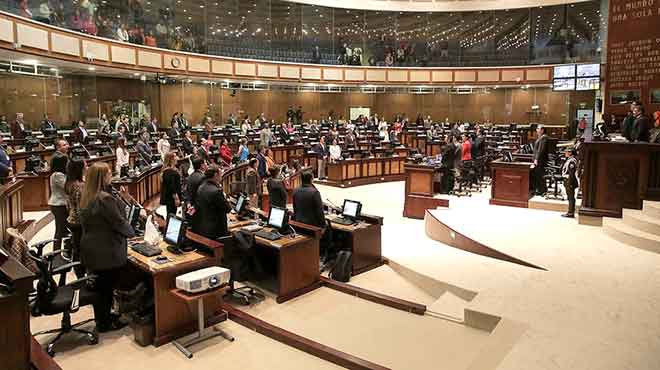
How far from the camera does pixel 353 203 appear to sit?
24.4 feet

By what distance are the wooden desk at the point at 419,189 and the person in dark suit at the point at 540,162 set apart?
1.99m

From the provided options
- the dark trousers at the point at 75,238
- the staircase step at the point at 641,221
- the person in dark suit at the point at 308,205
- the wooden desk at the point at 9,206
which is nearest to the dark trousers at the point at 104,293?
the dark trousers at the point at 75,238

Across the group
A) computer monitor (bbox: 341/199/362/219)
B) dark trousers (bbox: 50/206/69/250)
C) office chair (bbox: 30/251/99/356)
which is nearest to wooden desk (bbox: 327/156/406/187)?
computer monitor (bbox: 341/199/362/219)

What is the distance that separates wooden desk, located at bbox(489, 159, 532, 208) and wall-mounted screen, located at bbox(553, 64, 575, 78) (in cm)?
1242

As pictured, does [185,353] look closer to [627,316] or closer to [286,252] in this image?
[286,252]

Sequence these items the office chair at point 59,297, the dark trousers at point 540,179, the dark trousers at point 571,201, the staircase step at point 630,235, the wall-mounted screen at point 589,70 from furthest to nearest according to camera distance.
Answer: the wall-mounted screen at point 589,70 < the dark trousers at point 540,179 < the dark trousers at point 571,201 < the staircase step at point 630,235 < the office chair at point 59,297

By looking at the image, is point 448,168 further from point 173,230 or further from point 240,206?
point 173,230

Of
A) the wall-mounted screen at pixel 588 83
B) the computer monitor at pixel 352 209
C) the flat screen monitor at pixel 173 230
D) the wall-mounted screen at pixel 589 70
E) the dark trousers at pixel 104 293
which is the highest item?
the wall-mounted screen at pixel 589 70

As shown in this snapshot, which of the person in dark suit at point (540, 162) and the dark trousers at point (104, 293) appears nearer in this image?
the dark trousers at point (104, 293)

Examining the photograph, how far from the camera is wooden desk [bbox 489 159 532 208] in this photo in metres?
9.94

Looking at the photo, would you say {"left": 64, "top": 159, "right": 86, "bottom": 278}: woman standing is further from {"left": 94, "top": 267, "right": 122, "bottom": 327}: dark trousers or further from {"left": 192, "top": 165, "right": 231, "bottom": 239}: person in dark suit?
{"left": 192, "top": 165, "right": 231, "bottom": 239}: person in dark suit

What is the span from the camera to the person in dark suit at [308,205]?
6637mm

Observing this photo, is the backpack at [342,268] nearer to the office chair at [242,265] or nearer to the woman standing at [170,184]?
the office chair at [242,265]

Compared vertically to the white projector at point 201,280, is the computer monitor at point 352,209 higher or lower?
higher
